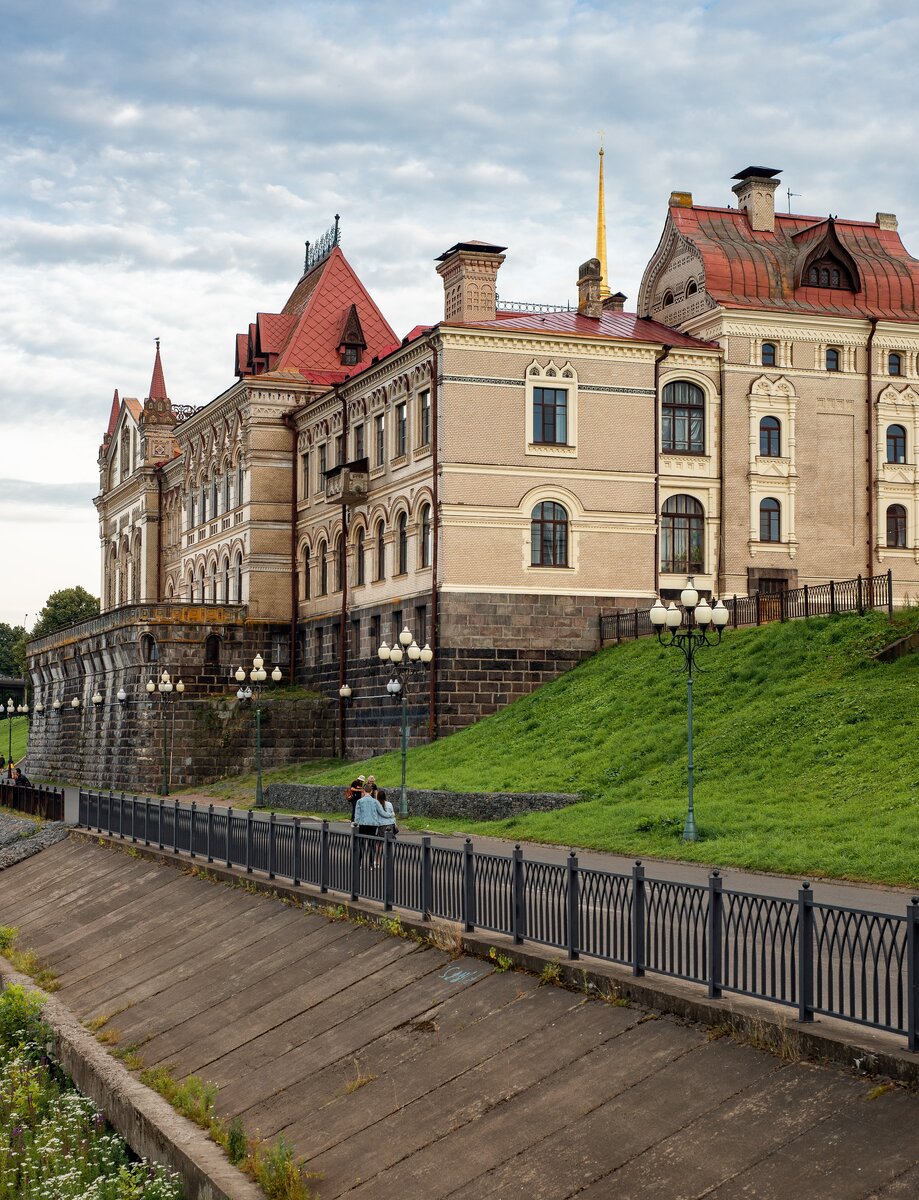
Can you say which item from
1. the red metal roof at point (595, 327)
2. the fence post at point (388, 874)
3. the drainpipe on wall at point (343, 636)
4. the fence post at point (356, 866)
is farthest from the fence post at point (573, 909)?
the drainpipe on wall at point (343, 636)

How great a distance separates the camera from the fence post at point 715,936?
1174 centimetres

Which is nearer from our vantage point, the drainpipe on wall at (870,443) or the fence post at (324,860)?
the fence post at (324,860)

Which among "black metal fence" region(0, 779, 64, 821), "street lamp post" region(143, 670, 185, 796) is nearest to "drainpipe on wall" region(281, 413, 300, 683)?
"street lamp post" region(143, 670, 185, 796)

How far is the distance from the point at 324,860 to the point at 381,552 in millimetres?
32192

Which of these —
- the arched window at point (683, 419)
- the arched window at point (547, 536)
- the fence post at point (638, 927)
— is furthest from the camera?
the arched window at point (683, 419)

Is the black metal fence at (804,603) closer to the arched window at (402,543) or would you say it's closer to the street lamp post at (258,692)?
the arched window at (402,543)

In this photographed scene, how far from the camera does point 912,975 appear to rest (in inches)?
386

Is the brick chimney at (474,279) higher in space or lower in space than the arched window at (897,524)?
higher

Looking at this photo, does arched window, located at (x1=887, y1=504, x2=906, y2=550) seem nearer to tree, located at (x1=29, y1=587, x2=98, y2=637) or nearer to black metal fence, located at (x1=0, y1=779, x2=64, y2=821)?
black metal fence, located at (x1=0, y1=779, x2=64, y2=821)

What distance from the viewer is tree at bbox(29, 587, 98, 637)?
125 m

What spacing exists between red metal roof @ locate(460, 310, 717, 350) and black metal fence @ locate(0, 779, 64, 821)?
17.3 metres

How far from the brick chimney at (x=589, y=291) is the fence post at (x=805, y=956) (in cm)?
4472

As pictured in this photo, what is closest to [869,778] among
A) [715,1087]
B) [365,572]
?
[715,1087]

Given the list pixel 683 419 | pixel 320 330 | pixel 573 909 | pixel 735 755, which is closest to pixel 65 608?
pixel 320 330
